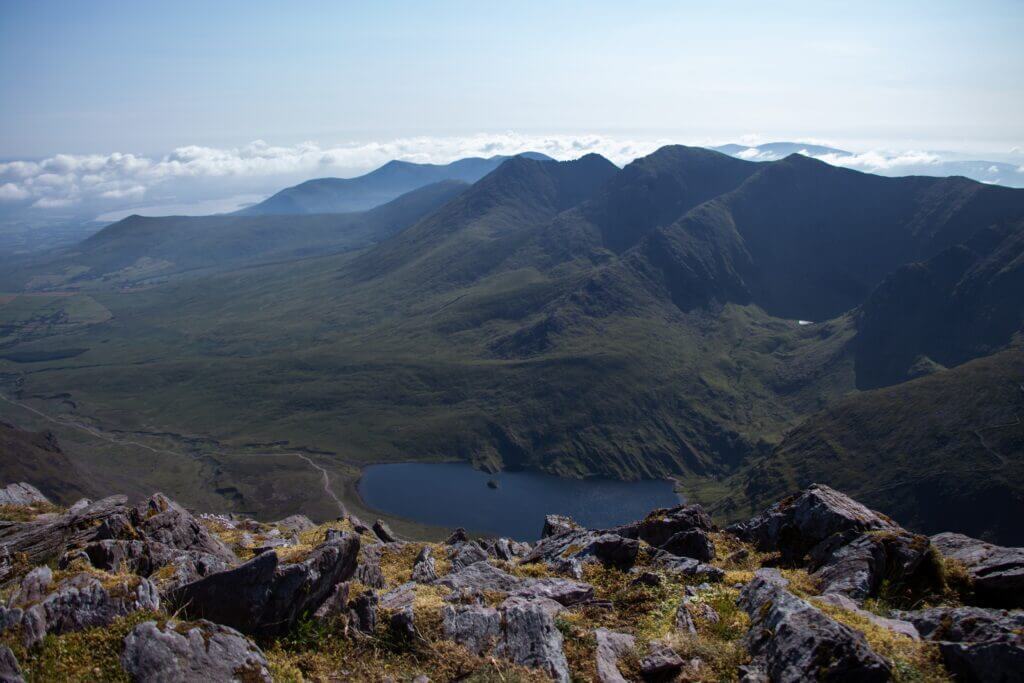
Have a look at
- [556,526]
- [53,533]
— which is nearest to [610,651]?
[556,526]

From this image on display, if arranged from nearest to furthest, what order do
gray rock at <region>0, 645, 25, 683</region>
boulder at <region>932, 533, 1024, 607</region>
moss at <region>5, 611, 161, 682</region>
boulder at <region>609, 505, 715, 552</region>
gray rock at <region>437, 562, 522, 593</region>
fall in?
1. gray rock at <region>0, 645, 25, 683</region>
2. moss at <region>5, 611, 161, 682</region>
3. boulder at <region>932, 533, 1024, 607</region>
4. gray rock at <region>437, 562, 522, 593</region>
5. boulder at <region>609, 505, 715, 552</region>

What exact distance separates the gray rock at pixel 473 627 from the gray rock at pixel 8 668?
922 cm

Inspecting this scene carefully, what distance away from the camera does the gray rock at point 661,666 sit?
49.0ft

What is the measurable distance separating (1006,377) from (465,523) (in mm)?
160204

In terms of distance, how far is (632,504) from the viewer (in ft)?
652

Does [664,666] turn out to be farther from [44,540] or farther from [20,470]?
[20,470]

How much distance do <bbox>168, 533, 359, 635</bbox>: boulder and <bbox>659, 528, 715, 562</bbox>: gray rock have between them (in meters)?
→ 15.7

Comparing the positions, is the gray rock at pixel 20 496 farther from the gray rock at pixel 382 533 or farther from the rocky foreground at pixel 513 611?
the gray rock at pixel 382 533

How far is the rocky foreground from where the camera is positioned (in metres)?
13.9

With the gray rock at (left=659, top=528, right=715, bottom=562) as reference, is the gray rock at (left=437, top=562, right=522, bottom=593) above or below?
above

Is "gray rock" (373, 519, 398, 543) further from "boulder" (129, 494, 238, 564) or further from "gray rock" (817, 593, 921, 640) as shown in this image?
"gray rock" (817, 593, 921, 640)

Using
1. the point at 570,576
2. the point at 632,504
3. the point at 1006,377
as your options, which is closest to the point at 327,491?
the point at 632,504

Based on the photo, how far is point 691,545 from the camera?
26906 millimetres

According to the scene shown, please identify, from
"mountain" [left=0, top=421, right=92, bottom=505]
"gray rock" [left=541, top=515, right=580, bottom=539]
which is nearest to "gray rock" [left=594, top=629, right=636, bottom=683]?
"gray rock" [left=541, top=515, right=580, bottom=539]
